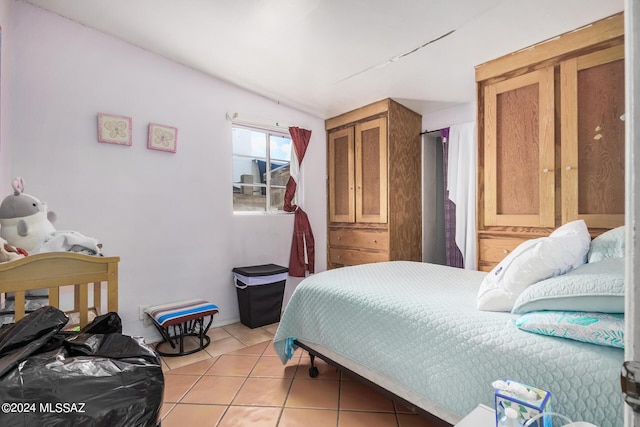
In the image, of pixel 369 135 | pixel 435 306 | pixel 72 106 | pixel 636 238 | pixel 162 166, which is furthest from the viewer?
pixel 369 135

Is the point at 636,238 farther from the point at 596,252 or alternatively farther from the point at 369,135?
the point at 369,135

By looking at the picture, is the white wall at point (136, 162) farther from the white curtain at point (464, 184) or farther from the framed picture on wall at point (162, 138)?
the white curtain at point (464, 184)

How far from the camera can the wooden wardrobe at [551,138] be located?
190 centimetres

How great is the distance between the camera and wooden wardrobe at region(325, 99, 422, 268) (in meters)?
3.30

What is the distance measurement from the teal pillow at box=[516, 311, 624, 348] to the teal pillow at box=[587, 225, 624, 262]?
634mm

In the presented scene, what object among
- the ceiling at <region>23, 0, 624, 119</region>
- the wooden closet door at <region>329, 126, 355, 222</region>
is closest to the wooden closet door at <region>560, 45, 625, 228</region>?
the ceiling at <region>23, 0, 624, 119</region>

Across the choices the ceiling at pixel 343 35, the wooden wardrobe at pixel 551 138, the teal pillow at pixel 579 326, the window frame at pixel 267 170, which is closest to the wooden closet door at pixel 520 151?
the wooden wardrobe at pixel 551 138

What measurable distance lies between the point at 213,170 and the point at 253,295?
129cm

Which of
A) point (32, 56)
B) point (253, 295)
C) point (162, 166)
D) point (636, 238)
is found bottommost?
point (253, 295)

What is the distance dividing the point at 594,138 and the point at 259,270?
280cm

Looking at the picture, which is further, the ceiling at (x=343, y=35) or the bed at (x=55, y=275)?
the ceiling at (x=343, y=35)

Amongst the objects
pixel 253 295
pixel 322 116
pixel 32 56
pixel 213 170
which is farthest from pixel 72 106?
pixel 322 116

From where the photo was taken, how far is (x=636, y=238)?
447mm

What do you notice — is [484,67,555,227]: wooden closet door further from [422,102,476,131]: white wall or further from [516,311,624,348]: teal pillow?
[516,311,624,348]: teal pillow
